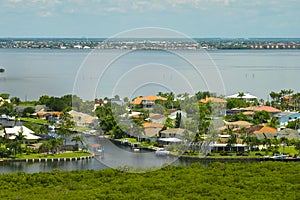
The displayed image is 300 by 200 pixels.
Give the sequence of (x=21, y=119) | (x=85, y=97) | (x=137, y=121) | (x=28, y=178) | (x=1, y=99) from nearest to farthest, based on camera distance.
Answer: (x=28, y=178) → (x=85, y=97) → (x=137, y=121) → (x=21, y=119) → (x=1, y=99)

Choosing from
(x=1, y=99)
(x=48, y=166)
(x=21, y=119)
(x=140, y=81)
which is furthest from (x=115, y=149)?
(x=1, y=99)

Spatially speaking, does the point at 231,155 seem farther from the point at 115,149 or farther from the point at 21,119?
the point at 21,119

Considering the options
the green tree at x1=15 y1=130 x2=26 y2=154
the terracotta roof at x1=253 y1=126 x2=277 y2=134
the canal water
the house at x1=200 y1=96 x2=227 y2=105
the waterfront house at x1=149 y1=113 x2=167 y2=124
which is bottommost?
the canal water

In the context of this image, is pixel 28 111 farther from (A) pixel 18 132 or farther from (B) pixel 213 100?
(B) pixel 213 100

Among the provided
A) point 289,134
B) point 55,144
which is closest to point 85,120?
point 55,144

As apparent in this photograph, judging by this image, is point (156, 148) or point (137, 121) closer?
point (156, 148)

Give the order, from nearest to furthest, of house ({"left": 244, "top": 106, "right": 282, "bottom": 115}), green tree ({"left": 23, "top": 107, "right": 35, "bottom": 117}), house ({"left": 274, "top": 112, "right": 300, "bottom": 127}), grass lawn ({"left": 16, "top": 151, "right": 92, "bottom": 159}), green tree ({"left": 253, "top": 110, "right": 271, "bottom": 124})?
1. grass lawn ({"left": 16, "top": 151, "right": 92, "bottom": 159})
2. green tree ({"left": 253, "top": 110, "right": 271, "bottom": 124})
3. house ({"left": 274, "top": 112, "right": 300, "bottom": 127})
4. house ({"left": 244, "top": 106, "right": 282, "bottom": 115})
5. green tree ({"left": 23, "top": 107, "right": 35, "bottom": 117})

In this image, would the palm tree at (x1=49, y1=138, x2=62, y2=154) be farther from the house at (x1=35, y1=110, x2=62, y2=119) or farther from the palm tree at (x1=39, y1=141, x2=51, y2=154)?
the house at (x1=35, y1=110, x2=62, y2=119)

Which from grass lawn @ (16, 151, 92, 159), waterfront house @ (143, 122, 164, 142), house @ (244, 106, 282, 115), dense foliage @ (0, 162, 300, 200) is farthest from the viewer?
house @ (244, 106, 282, 115)

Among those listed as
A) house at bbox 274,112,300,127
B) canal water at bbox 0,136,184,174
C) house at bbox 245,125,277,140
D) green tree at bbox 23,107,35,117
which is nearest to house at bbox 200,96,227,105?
house at bbox 274,112,300,127
